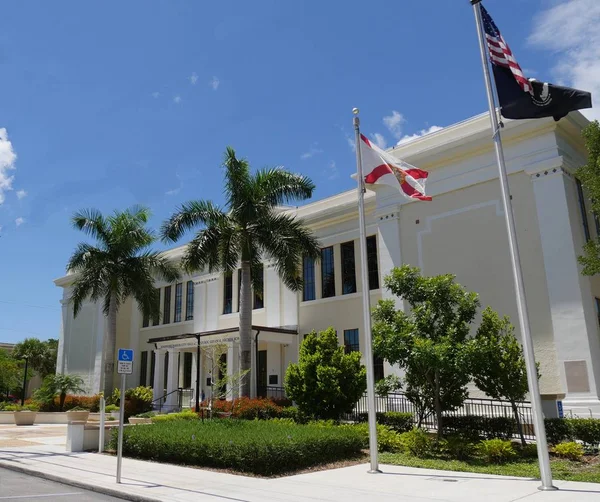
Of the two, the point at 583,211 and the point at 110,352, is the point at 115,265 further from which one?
the point at 583,211

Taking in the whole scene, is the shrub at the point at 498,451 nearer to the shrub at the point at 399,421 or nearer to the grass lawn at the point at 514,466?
the grass lawn at the point at 514,466

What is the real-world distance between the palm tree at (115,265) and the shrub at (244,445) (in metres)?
17.2

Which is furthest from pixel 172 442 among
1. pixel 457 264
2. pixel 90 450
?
pixel 457 264

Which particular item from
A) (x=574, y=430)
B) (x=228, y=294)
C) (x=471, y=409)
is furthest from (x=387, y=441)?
Answer: (x=228, y=294)

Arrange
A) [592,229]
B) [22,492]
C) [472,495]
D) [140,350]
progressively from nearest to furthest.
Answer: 1. [472,495]
2. [22,492]
3. [592,229]
4. [140,350]

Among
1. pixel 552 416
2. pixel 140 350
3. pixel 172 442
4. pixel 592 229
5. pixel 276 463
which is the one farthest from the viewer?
pixel 140 350

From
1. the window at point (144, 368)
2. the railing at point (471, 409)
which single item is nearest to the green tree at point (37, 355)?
the window at point (144, 368)

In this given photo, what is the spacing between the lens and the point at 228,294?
34156 mm

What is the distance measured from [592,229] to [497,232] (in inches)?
143

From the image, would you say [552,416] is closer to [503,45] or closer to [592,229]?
[592,229]

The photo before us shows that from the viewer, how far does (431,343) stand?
1459 cm

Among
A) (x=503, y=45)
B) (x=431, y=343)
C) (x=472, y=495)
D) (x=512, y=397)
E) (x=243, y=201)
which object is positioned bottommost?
(x=472, y=495)

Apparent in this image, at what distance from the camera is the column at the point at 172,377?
109 ft

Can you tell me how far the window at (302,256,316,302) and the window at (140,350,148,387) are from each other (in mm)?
16302
